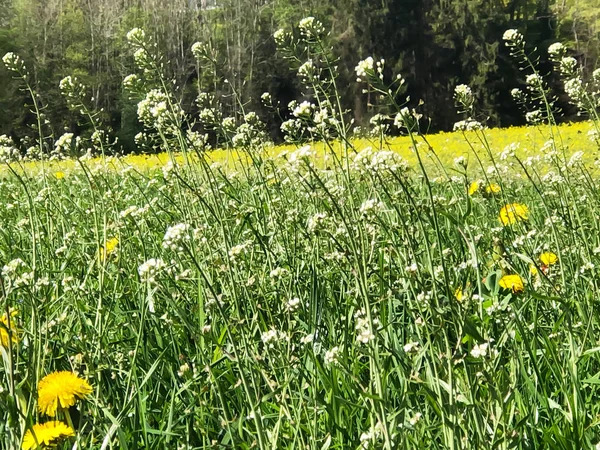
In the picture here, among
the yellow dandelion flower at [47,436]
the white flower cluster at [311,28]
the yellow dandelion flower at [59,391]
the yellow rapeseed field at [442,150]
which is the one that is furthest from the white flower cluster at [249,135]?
the yellow dandelion flower at [47,436]

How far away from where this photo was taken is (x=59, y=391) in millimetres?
1345

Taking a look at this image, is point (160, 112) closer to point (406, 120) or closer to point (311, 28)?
point (311, 28)

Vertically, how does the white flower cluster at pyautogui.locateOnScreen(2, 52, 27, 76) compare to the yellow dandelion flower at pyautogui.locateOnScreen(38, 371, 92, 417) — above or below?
above

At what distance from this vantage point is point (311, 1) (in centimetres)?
3491

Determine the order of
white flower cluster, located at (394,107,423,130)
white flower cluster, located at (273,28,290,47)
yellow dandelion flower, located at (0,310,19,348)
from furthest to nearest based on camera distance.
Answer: white flower cluster, located at (273,28,290,47) → white flower cluster, located at (394,107,423,130) → yellow dandelion flower, located at (0,310,19,348)

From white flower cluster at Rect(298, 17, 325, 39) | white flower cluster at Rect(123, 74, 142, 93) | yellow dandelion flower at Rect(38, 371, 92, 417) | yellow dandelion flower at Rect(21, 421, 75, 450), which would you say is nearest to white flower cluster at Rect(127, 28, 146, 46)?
white flower cluster at Rect(123, 74, 142, 93)

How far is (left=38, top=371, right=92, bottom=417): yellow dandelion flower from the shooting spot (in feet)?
4.42

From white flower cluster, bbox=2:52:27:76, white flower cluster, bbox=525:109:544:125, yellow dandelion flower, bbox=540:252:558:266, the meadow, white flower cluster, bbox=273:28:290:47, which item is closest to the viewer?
the meadow

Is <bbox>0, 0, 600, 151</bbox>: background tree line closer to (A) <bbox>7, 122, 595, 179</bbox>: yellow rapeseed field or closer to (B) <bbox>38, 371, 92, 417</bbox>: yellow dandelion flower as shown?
(A) <bbox>7, 122, 595, 179</bbox>: yellow rapeseed field

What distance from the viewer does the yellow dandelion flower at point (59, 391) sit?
53.0 inches

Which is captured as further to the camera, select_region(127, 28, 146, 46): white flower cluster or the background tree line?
the background tree line

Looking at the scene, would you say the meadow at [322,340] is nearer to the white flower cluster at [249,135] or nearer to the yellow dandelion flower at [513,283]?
the yellow dandelion flower at [513,283]

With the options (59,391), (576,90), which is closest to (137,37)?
(59,391)

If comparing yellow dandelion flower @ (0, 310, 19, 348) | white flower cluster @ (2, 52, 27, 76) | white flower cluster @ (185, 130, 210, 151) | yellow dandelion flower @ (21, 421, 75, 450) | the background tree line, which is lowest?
yellow dandelion flower @ (21, 421, 75, 450)
